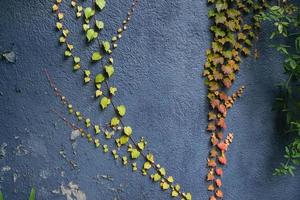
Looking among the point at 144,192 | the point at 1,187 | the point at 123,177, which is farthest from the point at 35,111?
the point at 144,192

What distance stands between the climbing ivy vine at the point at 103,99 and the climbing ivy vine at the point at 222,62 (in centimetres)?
44

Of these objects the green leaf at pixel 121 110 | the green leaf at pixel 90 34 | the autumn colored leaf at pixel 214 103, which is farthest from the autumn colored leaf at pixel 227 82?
the green leaf at pixel 90 34

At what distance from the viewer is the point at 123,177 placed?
2.72 meters

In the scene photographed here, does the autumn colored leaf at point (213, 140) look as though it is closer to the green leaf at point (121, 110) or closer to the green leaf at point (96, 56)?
the green leaf at point (121, 110)

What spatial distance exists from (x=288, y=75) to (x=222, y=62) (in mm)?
572

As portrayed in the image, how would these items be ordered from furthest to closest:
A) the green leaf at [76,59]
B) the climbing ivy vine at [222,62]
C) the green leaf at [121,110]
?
the climbing ivy vine at [222,62]
the green leaf at [121,110]
the green leaf at [76,59]

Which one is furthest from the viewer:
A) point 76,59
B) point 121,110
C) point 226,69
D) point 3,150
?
point 226,69

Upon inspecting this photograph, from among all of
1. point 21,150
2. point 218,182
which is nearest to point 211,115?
→ point 218,182

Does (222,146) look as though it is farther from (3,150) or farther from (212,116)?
(3,150)

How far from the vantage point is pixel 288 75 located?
313cm

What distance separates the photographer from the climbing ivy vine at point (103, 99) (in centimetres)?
256

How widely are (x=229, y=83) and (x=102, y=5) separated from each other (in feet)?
3.27

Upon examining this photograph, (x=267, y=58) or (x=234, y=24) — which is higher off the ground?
(x=234, y=24)

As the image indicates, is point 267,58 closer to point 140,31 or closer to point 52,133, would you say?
point 140,31
